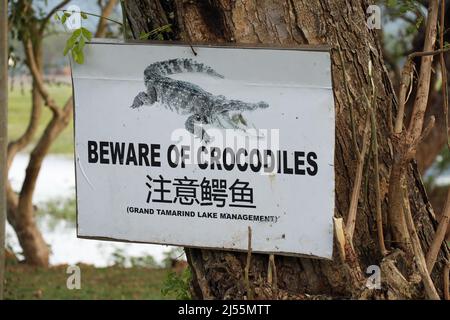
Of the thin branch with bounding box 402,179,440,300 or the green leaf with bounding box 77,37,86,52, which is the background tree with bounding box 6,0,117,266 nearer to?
the green leaf with bounding box 77,37,86,52

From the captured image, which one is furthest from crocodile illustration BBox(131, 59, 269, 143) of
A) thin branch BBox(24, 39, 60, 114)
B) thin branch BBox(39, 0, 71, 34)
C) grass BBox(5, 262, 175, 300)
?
thin branch BBox(24, 39, 60, 114)

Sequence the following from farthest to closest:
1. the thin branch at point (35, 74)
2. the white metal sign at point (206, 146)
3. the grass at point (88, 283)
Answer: the thin branch at point (35, 74), the grass at point (88, 283), the white metal sign at point (206, 146)

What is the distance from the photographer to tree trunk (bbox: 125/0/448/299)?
3219 mm

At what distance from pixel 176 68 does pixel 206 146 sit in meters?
0.34

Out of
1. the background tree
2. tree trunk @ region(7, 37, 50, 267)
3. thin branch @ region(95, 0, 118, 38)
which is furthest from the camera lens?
tree trunk @ region(7, 37, 50, 267)

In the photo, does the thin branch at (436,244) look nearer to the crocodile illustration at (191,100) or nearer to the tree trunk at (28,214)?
the crocodile illustration at (191,100)

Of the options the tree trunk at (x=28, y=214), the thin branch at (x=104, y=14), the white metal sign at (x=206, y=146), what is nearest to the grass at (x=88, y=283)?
the tree trunk at (x=28, y=214)

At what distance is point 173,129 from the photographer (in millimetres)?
3285

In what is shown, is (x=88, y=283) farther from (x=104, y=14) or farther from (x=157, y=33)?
(x=157, y=33)

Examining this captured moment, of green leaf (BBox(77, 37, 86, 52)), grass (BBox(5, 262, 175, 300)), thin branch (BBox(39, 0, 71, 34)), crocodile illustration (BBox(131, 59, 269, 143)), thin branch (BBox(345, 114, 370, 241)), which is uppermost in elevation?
thin branch (BBox(39, 0, 71, 34))

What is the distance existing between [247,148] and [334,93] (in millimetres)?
423

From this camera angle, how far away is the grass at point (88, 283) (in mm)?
7273

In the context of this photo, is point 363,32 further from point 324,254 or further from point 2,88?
point 2,88
